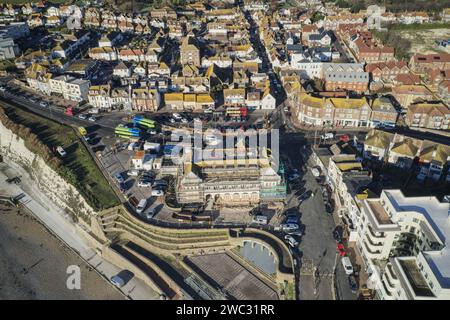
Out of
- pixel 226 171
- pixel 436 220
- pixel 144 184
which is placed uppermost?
pixel 226 171

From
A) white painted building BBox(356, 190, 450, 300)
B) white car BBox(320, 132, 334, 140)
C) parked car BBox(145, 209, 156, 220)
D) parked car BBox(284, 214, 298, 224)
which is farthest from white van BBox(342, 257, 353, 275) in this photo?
white car BBox(320, 132, 334, 140)

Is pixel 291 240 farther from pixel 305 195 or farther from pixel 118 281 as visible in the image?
pixel 118 281

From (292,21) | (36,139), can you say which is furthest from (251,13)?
(36,139)

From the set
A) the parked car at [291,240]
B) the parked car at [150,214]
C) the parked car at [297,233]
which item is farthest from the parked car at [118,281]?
the parked car at [297,233]

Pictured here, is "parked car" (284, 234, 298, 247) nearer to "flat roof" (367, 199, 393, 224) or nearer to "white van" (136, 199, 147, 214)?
"flat roof" (367, 199, 393, 224)

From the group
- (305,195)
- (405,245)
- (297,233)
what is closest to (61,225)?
(297,233)

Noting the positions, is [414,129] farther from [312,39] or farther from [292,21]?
[292,21]
